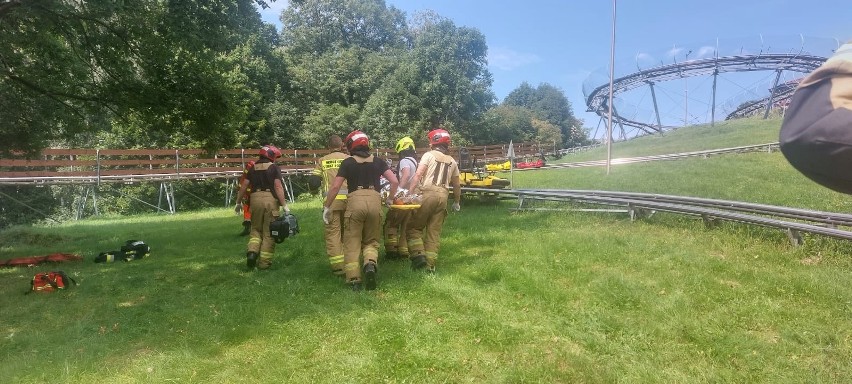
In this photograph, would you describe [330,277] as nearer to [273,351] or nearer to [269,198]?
[269,198]

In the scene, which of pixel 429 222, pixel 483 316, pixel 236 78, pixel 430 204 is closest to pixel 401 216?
pixel 429 222

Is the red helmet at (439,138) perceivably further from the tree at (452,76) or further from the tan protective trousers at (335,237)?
the tree at (452,76)

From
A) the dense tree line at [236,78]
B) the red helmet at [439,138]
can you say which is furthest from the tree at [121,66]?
the red helmet at [439,138]

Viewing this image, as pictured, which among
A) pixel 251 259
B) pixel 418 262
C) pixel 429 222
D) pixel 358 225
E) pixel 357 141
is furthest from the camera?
pixel 251 259

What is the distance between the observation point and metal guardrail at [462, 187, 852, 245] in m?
6.88

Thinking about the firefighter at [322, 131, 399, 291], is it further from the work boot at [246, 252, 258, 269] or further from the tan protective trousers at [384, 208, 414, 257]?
the work boot at [246, 252, 258, 269]

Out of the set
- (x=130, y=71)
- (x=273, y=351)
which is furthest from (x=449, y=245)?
(x=130, y=71)

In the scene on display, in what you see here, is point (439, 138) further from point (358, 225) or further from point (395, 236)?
point (358, 225)

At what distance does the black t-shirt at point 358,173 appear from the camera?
639 cm

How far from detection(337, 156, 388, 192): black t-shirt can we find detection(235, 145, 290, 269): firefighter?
1.92 meters

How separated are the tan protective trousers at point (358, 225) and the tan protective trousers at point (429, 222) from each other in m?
1.07

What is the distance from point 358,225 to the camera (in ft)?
20.9

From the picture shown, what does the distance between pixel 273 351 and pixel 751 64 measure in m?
46.0

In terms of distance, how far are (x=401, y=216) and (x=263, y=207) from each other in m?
2.19
